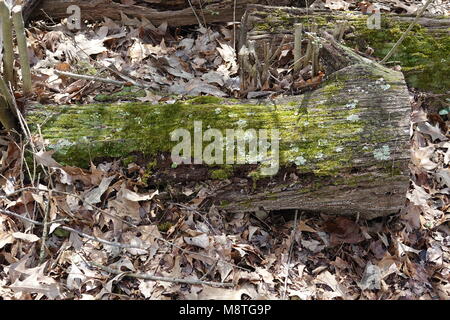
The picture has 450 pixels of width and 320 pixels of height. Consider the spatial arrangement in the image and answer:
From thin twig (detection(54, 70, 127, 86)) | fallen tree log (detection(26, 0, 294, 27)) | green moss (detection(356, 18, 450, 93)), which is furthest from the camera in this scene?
fallen tree log (detection(26, 0, 294, 27))

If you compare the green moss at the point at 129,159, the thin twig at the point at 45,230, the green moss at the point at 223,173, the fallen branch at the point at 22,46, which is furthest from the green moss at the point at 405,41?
the thin twig at the point at 45,230

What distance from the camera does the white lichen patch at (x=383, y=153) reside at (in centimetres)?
330

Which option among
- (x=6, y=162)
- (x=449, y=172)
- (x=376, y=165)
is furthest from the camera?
(x=449, y=172)

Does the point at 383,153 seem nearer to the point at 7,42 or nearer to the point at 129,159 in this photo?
the point at 129,159

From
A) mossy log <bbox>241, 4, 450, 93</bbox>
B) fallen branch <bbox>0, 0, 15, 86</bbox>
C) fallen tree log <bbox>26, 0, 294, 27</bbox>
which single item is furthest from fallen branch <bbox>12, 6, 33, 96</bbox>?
mossy log <bbox>241, 4, 450, 93</bbox>

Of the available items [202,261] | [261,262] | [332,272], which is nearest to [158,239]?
[202,261]

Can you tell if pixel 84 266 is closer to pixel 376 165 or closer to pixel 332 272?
pixel 332 272

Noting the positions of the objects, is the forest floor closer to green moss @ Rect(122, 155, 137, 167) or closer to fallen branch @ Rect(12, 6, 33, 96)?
green moss @ Rect(122, 155, 137, 167)

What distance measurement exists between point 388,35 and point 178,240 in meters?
3.34

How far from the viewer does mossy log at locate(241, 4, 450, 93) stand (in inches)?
182

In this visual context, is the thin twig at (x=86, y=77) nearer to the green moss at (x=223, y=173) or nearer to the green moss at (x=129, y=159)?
the green moss at (x=129, y=159)

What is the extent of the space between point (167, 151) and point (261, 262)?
118 cm

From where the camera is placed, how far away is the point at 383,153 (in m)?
3.31

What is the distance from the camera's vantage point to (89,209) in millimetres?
3412
